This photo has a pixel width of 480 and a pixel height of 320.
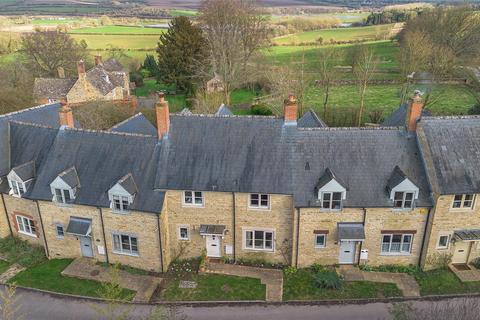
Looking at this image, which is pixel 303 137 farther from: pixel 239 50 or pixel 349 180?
pixel 239 50

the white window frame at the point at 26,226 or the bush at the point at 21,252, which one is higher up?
the white window frame at the point at 26,226

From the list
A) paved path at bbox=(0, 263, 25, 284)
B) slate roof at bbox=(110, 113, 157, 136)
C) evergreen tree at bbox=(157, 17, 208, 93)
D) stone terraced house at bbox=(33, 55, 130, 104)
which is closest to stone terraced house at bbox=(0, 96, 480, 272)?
paved path at bbox=(0, 263, 25, 284)

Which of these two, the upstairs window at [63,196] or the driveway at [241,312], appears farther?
the upstairs window at [63,196]

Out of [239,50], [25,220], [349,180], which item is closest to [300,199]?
[349,180]

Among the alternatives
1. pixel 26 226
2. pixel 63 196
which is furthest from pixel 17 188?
pixel 63 196

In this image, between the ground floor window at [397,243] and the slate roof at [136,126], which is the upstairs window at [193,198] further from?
the ground floor window at [397,243]

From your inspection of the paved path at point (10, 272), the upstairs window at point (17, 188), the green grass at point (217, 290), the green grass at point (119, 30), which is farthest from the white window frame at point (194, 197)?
the green grass at point (119, 30)

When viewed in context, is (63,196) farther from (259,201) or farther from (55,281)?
(259,201)
